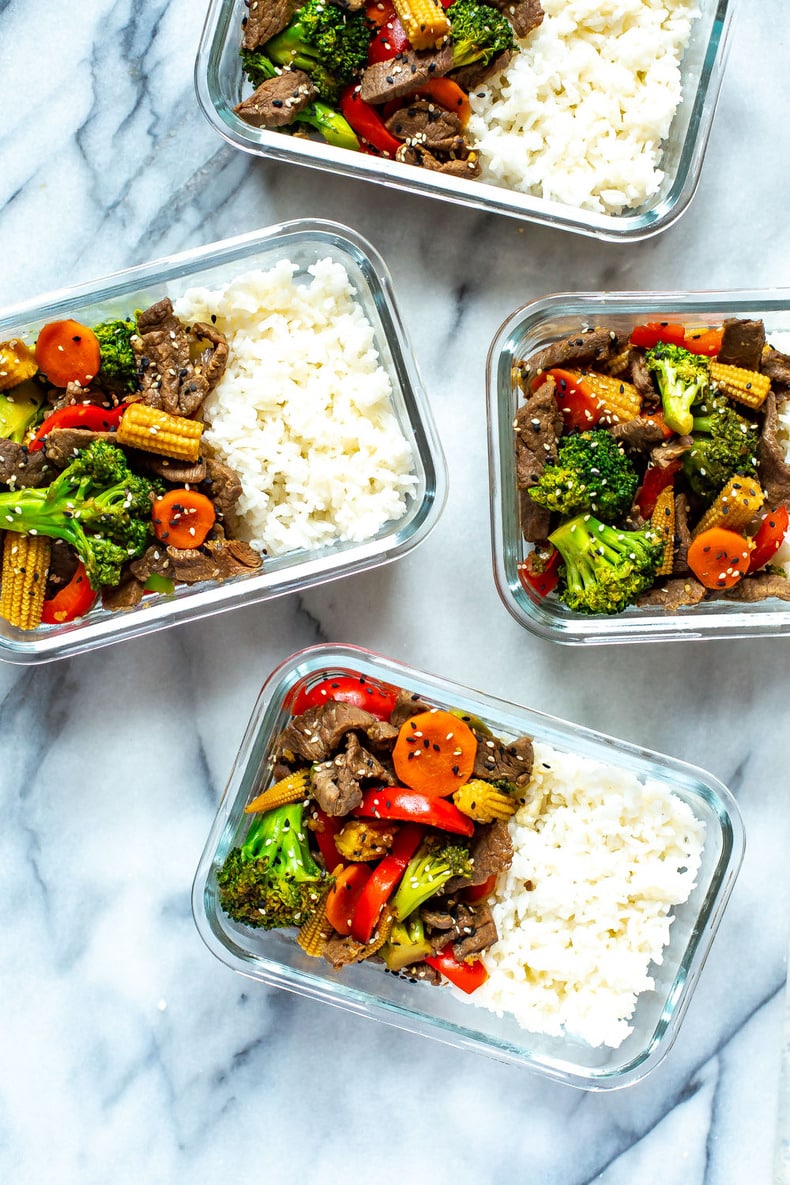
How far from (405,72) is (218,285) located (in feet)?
2.47

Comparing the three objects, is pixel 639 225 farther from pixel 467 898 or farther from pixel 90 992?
pixel 90 992

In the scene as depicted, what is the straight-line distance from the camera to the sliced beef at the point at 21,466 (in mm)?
2467

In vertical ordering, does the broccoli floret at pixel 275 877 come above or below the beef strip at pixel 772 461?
below

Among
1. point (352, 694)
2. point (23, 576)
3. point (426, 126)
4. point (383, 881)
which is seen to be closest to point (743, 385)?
point (426, 126)

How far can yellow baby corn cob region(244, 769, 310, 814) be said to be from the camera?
2.57m

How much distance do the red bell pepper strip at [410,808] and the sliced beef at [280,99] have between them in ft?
6.00

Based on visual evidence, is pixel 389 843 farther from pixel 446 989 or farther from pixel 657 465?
pixel 657 465

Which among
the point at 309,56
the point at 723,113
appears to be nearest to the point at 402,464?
the point at 309,56

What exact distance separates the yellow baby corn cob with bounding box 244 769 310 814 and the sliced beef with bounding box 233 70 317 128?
1.77 meters

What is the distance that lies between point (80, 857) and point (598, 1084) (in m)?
1.69

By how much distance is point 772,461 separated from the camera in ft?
8.21

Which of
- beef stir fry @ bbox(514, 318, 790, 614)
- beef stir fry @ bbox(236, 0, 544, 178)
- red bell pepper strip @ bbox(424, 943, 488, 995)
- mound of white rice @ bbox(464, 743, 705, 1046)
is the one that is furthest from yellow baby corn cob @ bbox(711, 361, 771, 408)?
red bell pepper strip @ bbox(424, 943, 488, 995)

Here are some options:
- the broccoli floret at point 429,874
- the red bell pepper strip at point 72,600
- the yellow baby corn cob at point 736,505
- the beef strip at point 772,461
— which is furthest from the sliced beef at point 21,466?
the beef strip at point 772,461

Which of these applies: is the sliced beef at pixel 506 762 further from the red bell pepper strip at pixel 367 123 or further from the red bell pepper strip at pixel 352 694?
the red bell pepper strip at pixel 367 123
